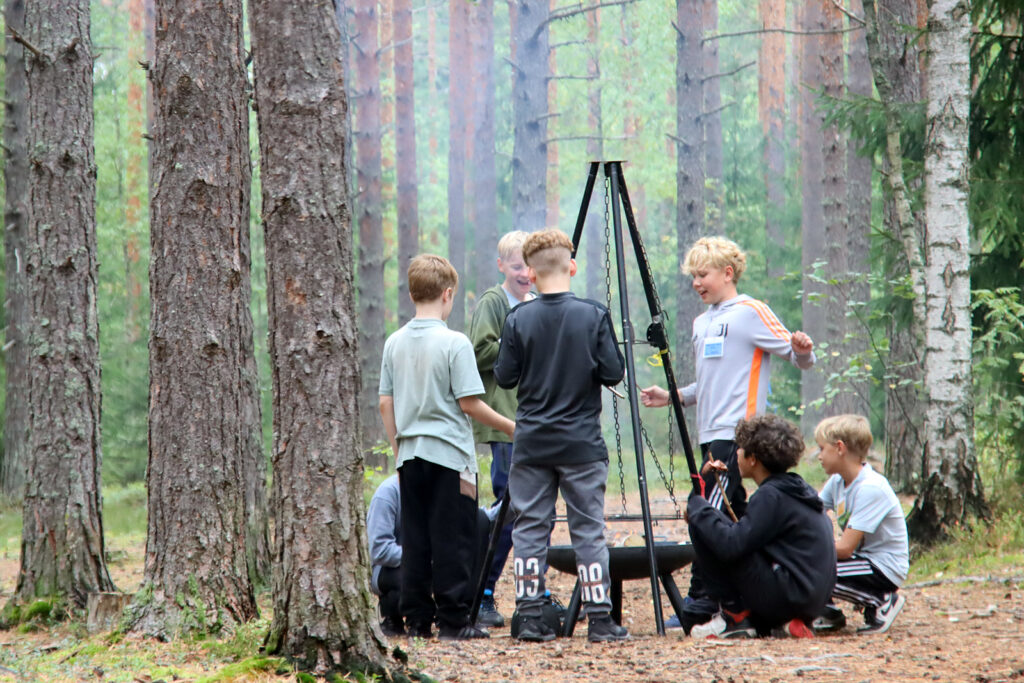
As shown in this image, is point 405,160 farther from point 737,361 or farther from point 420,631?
point 420,631

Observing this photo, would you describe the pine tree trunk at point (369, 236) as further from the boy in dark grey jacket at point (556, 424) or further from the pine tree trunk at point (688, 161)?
the boy in dark grey jacket at point (556, 424)

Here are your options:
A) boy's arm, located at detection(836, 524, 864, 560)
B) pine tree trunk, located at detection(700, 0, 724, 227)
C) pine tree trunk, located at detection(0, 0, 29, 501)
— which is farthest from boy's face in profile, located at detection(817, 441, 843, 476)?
pine tree trunk, located at detection(700, 0, 724, 227)

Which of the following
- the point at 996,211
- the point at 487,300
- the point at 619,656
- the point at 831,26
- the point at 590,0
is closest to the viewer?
the point at 619,656

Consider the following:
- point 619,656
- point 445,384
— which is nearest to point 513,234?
point 445,384

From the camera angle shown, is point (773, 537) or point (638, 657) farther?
point (773, 537)

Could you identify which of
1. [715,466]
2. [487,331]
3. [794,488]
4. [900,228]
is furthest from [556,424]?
[900,228]

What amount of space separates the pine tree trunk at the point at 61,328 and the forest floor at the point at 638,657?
78 centimetres

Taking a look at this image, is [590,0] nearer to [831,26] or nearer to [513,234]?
[831,26]

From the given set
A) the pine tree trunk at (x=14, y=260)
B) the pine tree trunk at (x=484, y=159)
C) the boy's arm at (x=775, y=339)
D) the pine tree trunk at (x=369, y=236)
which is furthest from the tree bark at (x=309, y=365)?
the pine tree trunk at (x=484, y=159)

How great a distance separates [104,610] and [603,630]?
2566 mm

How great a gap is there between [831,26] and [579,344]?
13.6 metres

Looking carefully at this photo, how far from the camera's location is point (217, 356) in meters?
4.94

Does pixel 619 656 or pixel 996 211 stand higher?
pixel 996 211

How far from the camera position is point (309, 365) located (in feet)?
11.8
